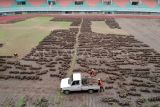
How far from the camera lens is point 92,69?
34344 millimetres

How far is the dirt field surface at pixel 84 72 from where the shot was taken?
85.3ft

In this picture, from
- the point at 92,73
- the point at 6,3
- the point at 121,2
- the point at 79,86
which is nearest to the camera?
the point at 79,86

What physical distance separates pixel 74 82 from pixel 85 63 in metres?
10.1

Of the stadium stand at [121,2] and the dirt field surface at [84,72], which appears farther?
the stadium stand at [121,2]

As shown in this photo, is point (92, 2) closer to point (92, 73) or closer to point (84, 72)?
point (84, 72)

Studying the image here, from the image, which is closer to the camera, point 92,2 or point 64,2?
point 92,2

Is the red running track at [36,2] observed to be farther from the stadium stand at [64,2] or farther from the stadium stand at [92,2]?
the stadium stand at [92,2]

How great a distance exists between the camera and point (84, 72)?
3381cm

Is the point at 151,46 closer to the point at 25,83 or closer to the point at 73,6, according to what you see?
the point at 25,83

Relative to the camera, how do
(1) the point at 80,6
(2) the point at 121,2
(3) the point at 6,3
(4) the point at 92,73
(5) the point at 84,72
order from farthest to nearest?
(2) the point at 121,2 < (1) the point at 80,6 < (3) the point at 6,3 < (5) the point at 84,72 < (4) the point at 92,73

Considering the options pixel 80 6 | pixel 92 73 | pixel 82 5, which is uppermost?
pixel 82 5

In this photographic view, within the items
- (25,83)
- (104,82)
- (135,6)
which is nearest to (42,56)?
(25,83)

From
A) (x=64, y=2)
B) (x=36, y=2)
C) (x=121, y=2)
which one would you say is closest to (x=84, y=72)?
(x=64, y=2)

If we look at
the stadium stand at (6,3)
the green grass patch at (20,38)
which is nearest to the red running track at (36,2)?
the stadium stand at (6,3)
